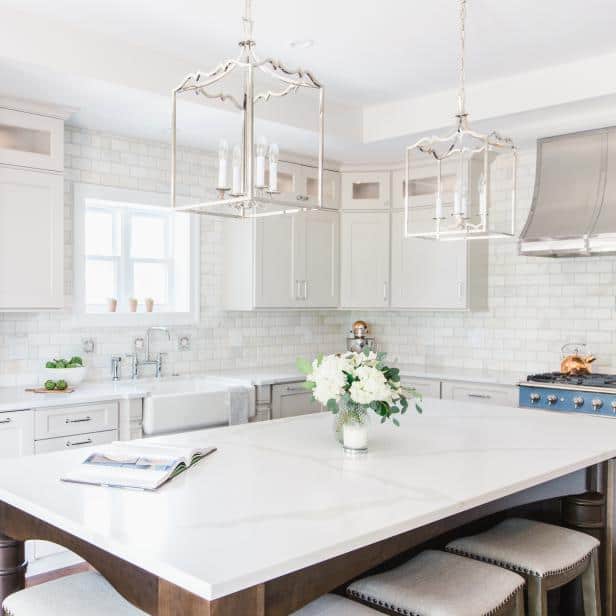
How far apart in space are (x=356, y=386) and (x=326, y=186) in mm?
3883

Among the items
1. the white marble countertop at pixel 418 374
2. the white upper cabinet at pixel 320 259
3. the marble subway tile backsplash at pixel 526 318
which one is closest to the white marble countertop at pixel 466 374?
the white marble countertop at pixel 418 374

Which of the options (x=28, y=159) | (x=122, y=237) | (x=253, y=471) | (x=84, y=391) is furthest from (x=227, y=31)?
(x=253, y=471)

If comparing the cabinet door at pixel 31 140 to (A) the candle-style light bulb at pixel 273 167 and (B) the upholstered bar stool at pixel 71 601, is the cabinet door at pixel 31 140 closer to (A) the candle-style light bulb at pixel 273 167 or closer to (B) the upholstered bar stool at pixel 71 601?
(A) the candle-style light bulb at pixel 273 167

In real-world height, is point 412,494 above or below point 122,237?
below

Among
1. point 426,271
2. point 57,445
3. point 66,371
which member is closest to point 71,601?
point 57,445

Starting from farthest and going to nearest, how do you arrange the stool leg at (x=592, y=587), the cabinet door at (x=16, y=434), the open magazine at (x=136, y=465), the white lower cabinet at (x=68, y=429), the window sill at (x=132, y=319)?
the window sill at (x=132, y=319)
the white lower cabinet at (x=68, y=429)
the cabinet door at (x=16, y=434)
the stool leg at (x=592, y=587)
the open magazine at (x=136, y=465)

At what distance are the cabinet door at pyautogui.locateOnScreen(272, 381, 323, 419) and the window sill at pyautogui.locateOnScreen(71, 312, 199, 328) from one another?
90 cm

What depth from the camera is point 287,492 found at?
84.0 inches

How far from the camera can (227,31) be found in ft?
13.1

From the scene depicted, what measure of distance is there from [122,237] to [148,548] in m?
4.02

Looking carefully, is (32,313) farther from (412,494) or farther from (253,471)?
(412,494)

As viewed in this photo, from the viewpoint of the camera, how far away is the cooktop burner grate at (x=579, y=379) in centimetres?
474

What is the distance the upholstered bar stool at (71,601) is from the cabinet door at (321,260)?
13.3 ft

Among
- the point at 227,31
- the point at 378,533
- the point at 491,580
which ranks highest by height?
the point at 227,31
